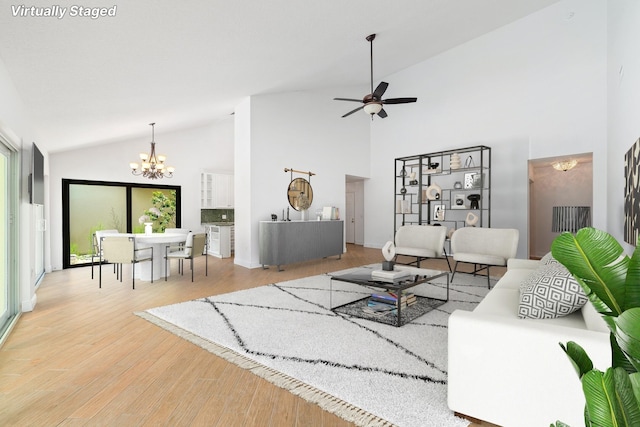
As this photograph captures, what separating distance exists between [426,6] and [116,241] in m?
5.48

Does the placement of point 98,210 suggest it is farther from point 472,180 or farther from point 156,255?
point 472,180

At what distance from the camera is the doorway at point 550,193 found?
23.9 feet

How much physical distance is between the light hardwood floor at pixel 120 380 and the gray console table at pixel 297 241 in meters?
2.51

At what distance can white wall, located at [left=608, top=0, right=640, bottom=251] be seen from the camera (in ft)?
11.8

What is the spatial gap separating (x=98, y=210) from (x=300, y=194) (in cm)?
405

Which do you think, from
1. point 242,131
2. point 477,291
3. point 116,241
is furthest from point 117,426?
point 242,131

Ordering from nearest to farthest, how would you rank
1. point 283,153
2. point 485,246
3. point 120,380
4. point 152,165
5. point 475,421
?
1. point 475,421
2. point 120,380
3. point 485,246
4. point 152,165
5. point 283,153

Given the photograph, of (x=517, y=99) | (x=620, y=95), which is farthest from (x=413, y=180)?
(x=620, y=95)

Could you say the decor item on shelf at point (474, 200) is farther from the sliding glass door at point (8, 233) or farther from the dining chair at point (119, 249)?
the sliding glass door at point (8, 233)

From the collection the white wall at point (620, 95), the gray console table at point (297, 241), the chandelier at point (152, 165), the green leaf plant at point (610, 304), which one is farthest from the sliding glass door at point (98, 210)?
the white wall at point (620, 95)

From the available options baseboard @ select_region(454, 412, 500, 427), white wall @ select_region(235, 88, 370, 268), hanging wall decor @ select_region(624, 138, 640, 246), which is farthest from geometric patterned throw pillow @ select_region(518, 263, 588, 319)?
white wall @ select_region(235, 88, 370, 268)

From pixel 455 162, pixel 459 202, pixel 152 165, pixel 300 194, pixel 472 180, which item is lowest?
pixel 459 202

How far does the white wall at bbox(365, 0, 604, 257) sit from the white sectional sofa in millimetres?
5702

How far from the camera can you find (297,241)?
255 inches
